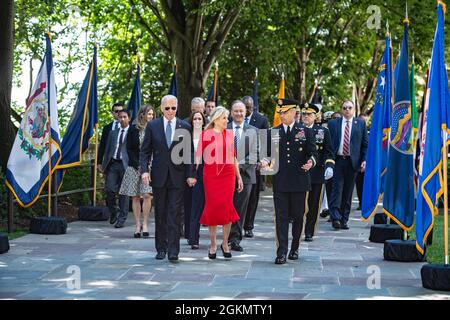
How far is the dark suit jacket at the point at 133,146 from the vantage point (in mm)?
16141

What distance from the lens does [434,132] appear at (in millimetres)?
10758

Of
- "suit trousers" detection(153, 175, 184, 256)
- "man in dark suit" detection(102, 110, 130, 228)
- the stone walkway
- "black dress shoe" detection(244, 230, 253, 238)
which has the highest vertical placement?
"man in dark suit" detection(102, 110, 130, 228)

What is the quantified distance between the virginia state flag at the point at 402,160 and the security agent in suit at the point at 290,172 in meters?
1.21

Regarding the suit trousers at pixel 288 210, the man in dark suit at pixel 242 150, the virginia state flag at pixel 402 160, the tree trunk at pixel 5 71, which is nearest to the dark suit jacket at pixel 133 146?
the man in dark suit at pixel 242 150

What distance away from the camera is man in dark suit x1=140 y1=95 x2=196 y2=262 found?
501 inches

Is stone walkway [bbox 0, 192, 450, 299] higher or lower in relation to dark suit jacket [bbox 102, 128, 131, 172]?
lower

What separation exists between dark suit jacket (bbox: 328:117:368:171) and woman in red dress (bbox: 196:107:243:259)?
4661 millimetres

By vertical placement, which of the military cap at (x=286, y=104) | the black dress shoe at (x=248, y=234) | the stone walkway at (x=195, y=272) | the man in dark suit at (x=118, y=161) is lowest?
the stone walkway at (x=195, y=272)

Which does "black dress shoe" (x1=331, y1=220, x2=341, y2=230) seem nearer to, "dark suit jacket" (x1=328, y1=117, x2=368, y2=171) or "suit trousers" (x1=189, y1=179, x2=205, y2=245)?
"dark suit jacket" (x1=328, y1=117, x2=368, y2=171)

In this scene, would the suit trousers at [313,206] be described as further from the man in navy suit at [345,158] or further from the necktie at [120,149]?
the necktie at [120,149]

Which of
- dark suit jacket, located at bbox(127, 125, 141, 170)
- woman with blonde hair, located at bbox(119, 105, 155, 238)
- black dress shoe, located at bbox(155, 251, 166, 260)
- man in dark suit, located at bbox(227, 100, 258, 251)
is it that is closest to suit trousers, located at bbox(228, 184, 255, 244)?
man in dark suit, located at bbox(227, 100, 258, 251)

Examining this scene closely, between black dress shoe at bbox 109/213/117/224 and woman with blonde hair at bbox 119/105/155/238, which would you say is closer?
woman with blonde hair at bbox 119/105/155/238

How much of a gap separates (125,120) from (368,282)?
7.37m

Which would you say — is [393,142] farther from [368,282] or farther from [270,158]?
[368,282]
